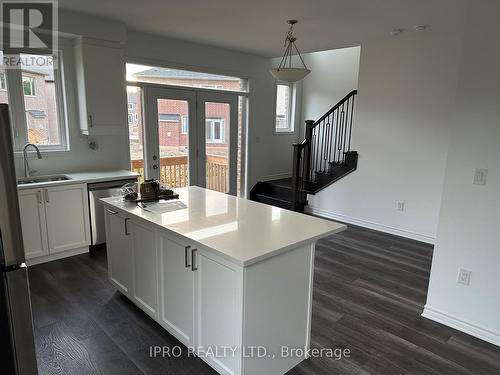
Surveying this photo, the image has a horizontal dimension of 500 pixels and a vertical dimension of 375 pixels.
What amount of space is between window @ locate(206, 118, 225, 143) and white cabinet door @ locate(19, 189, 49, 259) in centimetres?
281

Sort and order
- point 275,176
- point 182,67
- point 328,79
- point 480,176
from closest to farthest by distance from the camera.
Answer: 1. point 480,176
2. point 182,67
3. point 328,79
4. point 275,176

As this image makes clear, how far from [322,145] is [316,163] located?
45 centimetres

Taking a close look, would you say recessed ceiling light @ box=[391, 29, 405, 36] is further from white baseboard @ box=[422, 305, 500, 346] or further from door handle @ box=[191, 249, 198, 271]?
door handle @ box=[191, 249, 198, 271]

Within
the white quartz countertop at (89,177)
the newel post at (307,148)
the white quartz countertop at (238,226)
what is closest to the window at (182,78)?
the white quartz countertop at (89,177)

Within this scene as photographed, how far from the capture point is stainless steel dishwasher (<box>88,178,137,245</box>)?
3936 millimetres

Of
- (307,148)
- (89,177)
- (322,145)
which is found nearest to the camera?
(89,177)

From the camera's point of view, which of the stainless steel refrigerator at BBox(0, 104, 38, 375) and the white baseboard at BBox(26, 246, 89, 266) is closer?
the stainless steel refrigerator at BBox(0, 104, 38, 375)

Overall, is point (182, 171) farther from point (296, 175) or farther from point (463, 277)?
point (463, 277)

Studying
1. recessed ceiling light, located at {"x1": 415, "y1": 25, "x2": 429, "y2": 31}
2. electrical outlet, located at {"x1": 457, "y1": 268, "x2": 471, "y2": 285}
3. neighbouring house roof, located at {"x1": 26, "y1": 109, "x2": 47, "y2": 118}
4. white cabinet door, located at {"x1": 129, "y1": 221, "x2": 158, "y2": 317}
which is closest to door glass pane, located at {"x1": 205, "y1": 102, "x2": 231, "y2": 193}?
neighbouring house roof, located at {"x1": 26, "y1": 109, "x2": 47, "y2": 118}

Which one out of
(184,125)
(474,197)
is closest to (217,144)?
(184,125)

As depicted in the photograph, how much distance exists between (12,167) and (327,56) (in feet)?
21.7

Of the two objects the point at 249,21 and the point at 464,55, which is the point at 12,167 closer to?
the point at 464,55

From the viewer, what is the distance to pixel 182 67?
5074mm

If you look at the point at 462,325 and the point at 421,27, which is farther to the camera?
the point at 421,27
